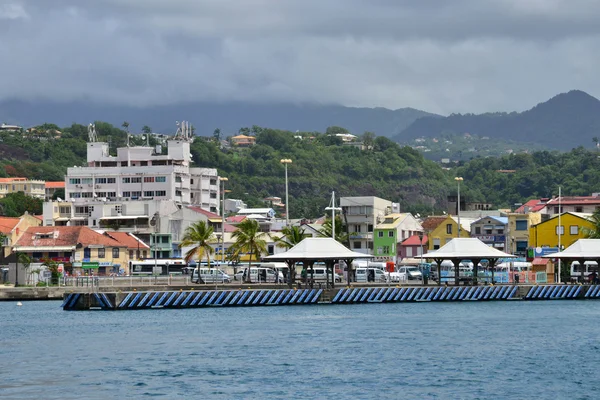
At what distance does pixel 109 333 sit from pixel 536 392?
29.1 metres

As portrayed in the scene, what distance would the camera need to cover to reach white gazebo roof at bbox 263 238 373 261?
3440 inches

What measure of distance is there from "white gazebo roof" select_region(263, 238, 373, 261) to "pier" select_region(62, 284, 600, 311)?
2.62 meters

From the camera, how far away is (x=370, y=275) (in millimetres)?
113500

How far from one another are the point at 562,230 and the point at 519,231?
8562 mm

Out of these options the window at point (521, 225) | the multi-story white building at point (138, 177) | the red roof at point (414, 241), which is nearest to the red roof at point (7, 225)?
the multi-story white building at point (138, 177)

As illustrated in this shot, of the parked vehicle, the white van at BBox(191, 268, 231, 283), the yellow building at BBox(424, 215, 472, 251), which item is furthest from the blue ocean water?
the yellow building at BBox(424, 215, 472, 251)

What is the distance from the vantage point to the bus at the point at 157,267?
410 ft

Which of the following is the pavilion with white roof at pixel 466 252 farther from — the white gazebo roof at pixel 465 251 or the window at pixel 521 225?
the window at pixel 521 225

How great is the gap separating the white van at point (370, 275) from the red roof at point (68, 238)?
105 ft

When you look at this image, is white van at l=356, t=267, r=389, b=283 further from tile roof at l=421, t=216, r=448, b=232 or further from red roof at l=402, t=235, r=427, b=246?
tile roof at l=421, t=216, r=448, b=232

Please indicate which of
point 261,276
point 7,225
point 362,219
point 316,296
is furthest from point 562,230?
point 7,225

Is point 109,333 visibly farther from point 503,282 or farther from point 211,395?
point 503,282

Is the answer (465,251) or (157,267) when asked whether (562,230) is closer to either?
(465,251)

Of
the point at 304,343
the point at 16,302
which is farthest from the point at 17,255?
the point at 304,343
